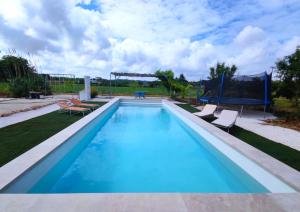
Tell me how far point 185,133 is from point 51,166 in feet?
16.9

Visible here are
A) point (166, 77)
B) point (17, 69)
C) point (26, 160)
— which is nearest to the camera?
point (26, 160)

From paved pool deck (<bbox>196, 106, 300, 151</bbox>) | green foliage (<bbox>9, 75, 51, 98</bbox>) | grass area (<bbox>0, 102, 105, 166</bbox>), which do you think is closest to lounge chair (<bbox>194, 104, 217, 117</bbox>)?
paved pool deck (<bbox>196, 106, 300, 151</bbox>)

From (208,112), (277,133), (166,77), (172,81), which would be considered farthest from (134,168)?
(166,77)

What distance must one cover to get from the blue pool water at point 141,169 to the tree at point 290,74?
611 centimetres

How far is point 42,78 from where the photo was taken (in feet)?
63.9

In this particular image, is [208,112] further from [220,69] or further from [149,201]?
[220,69]

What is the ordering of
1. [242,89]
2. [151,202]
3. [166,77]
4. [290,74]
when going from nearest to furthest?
1. [151,202]
2. [290,74]
3. [242,89]
4. [166,77]

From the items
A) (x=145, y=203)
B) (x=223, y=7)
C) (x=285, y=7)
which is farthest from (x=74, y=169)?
(x=285, y=7)

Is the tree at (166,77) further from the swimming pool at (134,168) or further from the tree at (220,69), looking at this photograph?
the swimming pool at (134,168)

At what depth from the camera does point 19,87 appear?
17797mm

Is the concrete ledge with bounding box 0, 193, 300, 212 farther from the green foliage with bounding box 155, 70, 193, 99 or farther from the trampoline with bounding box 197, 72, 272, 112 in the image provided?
the green foliage with bounding box 155, 70, 193, 99

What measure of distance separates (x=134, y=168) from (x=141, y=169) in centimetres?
16

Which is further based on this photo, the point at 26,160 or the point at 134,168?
the point at 134,168

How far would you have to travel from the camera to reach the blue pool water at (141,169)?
396 centimetres
